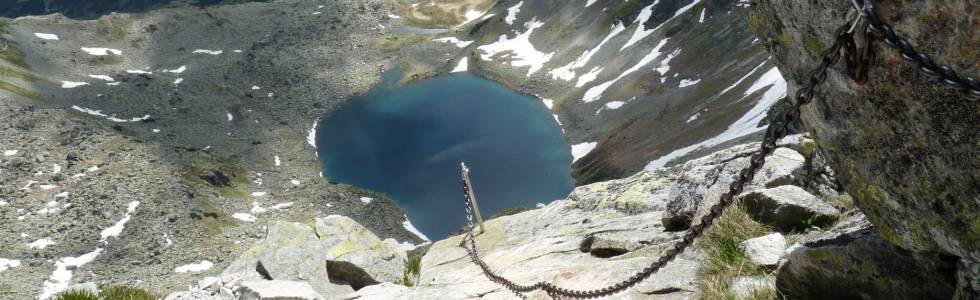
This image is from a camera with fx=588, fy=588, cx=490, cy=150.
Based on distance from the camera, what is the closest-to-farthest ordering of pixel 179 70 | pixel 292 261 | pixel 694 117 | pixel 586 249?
pixel 586 249
pixel 292 261
pixel 694 117
pixel 179 70

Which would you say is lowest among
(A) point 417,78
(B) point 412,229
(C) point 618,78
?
(B) point 412,229

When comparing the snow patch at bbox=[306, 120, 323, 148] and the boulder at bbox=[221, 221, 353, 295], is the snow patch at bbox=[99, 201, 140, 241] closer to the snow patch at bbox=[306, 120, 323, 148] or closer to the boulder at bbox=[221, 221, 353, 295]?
the snow patch at bbox=[306, 120, 323, 148]

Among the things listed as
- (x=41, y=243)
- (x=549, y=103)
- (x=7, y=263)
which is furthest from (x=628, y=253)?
(x=549, y=103)

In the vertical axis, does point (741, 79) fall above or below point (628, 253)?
below

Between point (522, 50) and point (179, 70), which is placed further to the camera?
point (179, 70)

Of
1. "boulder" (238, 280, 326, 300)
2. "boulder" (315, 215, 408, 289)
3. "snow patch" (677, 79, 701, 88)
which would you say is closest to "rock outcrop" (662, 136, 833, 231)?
"boulder" (238, 280, 326, 300)

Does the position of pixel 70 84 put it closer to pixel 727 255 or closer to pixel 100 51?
pixel 100 51

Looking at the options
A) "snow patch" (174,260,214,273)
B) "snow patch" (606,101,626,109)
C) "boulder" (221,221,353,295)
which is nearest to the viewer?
"boulder" (221,221,353,295)

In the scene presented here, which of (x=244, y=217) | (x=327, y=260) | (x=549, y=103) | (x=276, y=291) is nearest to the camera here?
(x=276, y=291)
